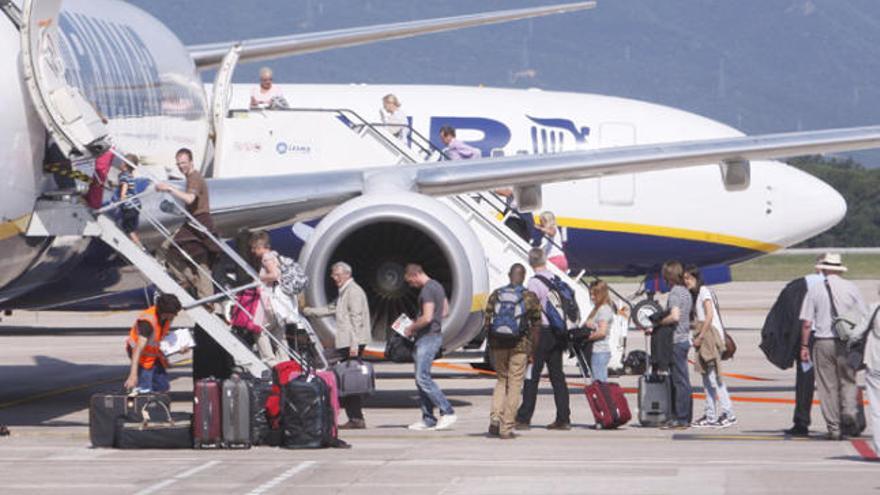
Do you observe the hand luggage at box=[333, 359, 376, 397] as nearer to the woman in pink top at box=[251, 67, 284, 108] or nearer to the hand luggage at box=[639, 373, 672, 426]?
the hand luggage at box=[639, 373, 672, 426]

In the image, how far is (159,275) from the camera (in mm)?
16828

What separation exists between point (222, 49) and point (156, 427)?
903cm

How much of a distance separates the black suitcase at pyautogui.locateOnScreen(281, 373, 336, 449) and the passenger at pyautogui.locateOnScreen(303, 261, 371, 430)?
1.62 metres

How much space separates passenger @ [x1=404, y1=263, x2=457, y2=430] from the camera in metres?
17.4

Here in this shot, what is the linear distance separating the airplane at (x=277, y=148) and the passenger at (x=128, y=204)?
1.44ft

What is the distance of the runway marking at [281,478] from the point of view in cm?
1320

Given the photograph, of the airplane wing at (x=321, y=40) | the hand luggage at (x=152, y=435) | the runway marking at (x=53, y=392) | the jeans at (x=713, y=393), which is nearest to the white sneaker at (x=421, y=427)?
the hand luggage at (x=152, y=435)

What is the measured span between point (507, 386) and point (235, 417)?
7.74 ft

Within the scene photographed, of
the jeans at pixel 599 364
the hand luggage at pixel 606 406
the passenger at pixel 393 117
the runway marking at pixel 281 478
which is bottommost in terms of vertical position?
the runway marking at pixel 281 478

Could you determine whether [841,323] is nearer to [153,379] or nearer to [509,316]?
[509,316]

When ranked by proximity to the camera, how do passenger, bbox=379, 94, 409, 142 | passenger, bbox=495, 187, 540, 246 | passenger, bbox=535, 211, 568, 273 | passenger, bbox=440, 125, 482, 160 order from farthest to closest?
passenger, bbox=379, 94, 409, 142 → passenger, bbox=440, 125, 482, 160 → passenger, bbox=495, 187, 540, 246 → passenger, bbox=535, 211, 568, 273

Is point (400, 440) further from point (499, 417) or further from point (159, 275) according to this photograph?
point (159, 275)

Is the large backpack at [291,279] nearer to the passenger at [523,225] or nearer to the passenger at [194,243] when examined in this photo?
the passenger at [194,243]

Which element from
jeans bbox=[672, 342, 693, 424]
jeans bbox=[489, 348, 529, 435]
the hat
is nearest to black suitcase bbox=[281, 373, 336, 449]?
jeans bbox=[489, 348, 529, 435]
